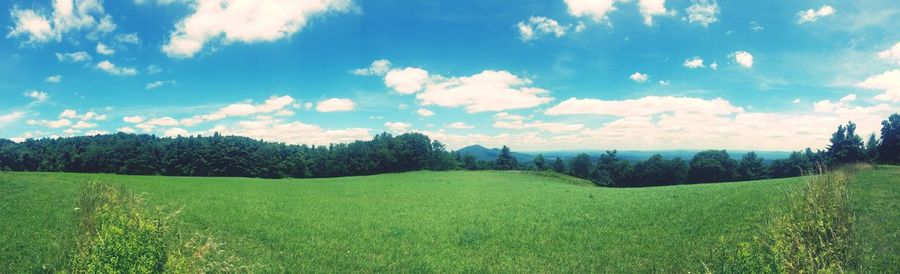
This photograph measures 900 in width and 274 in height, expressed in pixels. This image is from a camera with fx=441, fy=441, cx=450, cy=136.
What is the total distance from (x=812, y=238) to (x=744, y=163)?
12761cm

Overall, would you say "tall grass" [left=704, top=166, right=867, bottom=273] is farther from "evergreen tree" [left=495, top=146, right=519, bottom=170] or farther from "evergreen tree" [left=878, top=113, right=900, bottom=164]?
"evergreen tree" [left=495, top=146, right=519, bottom=170]

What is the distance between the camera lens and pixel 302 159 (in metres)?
120

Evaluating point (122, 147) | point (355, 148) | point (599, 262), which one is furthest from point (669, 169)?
point (122, 147)

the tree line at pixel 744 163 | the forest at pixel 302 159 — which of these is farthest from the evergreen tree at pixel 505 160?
the forest at pixel 302 159

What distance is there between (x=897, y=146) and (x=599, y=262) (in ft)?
332

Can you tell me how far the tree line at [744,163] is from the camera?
84625 mm

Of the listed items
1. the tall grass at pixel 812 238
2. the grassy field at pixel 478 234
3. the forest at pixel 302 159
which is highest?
the forest at pixel 302 159

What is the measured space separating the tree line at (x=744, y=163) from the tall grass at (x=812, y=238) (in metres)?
95.4

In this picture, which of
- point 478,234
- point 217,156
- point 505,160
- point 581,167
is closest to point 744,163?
point 581,167

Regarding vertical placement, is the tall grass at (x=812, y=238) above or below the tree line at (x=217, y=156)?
below

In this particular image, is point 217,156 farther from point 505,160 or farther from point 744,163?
point 744,163

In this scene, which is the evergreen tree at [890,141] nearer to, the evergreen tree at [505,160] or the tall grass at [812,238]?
the tall grass at [812,238]

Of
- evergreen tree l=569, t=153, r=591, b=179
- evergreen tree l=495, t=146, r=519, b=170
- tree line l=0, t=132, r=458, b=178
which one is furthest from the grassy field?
evergreen tree l=495, t=146, r=519, b=170

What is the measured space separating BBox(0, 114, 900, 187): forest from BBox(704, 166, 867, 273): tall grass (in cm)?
10876
